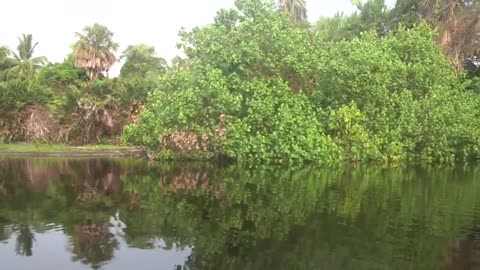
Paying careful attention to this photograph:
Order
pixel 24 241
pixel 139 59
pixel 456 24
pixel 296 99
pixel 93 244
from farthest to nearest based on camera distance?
pixel 139 59, pixel 456 24, pixel 296 99, pixel 24 241, pixel 93 244

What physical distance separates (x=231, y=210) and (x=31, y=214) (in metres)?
5.63

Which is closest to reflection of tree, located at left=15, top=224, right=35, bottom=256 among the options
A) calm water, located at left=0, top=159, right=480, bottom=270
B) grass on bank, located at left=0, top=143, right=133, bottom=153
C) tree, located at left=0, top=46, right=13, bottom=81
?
calm water, located at left=0, top=159, right=480, bottom=270

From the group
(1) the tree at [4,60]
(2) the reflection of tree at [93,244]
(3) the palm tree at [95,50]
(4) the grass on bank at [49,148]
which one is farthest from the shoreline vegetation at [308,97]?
(1) the tree at [4,60]

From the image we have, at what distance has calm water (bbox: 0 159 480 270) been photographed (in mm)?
11133

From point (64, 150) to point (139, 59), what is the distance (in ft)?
82.5

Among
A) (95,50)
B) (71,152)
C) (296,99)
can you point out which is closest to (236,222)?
(296,99)

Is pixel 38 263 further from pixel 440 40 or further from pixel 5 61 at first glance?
pixel 5 61

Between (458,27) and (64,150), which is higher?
(458,27)

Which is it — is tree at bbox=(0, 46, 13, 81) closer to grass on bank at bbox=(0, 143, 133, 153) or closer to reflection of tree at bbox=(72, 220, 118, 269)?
grass on bank at bbox=(0, 143, 133, 153)

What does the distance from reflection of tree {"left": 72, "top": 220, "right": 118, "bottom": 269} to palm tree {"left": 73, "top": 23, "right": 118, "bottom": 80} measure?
39.8 m

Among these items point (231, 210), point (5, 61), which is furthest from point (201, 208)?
point (5, 61)

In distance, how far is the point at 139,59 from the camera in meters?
60.1

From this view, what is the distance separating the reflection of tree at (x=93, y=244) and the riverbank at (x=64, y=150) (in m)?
21.8

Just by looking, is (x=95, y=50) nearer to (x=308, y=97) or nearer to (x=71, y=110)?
(x=71, y=110)
